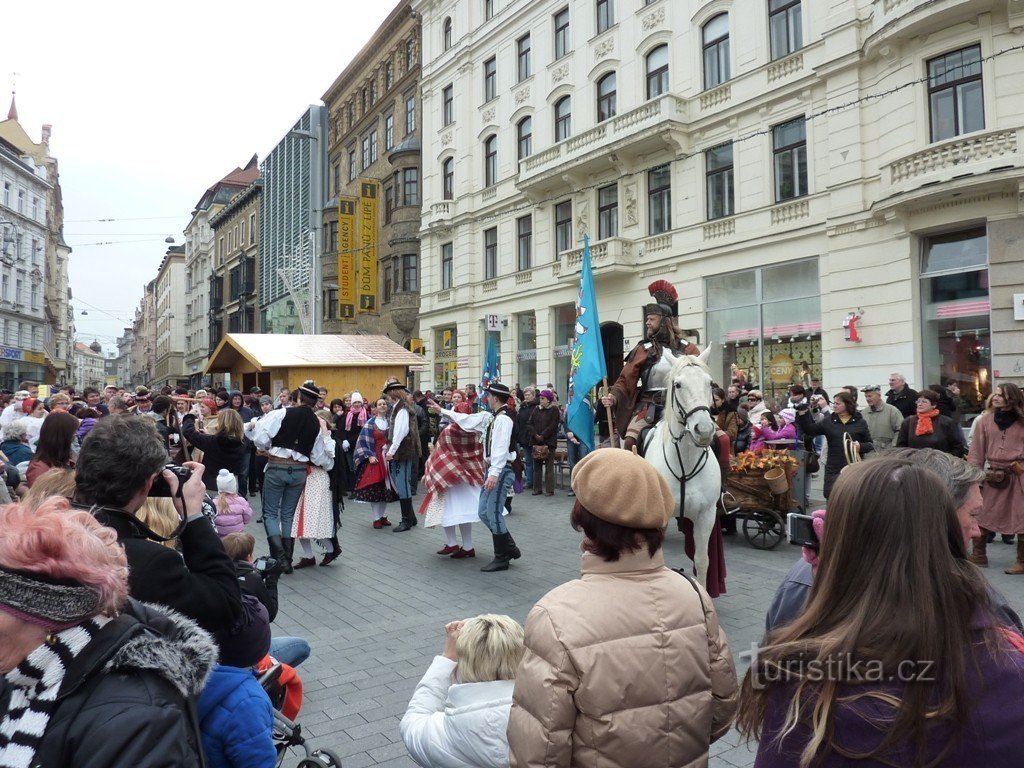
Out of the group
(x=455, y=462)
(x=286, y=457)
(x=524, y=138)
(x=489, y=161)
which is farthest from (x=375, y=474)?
(x=489, y=161)

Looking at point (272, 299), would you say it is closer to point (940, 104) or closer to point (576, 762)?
point (940, 104)

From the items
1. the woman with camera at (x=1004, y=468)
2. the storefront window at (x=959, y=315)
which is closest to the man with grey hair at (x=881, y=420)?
the woman with camera at (x=1004, y=468)

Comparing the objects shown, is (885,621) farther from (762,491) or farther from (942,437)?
(942,437)

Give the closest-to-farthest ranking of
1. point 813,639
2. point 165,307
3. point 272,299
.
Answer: point 813,639
point 272,299
point 165,307

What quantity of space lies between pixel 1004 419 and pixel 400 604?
6.50 metres

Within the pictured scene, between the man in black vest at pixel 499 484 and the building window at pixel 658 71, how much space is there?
16279 millimetres

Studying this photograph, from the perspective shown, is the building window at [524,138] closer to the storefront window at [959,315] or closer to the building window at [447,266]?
the building window at [447,266]

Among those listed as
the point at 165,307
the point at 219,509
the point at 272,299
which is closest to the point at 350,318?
the point at 272,299

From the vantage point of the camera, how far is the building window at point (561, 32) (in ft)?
81.9

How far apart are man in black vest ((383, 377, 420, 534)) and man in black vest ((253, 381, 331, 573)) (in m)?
1.83

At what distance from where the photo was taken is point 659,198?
2175 cm

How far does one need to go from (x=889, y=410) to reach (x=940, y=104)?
8.41 metres

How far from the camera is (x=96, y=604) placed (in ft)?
5.28

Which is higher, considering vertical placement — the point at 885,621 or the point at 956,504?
the point at 956,504
